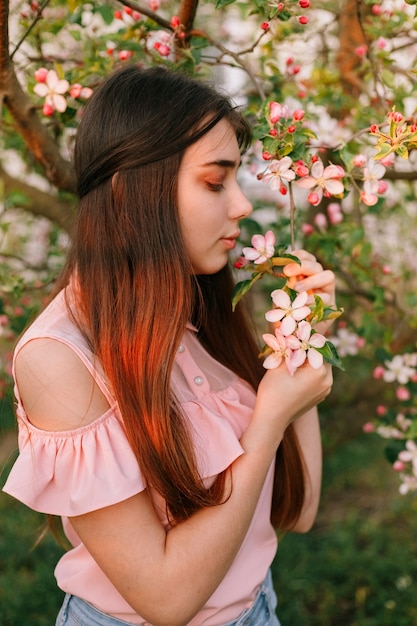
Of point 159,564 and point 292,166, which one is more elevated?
point 292,166

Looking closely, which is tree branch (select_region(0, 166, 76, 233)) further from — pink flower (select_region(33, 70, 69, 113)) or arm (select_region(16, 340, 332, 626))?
arm (select_region(16, 340, 332, 626))

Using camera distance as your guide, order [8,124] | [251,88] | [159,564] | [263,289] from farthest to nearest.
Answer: [263,289] < [251,88] < [8,124] < [159,564]

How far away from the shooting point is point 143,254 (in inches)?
51.6

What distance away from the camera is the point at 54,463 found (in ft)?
3.81

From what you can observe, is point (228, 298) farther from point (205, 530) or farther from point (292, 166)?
point (205, 530)

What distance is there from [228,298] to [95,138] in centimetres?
57

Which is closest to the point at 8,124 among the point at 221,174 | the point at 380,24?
the point at 221,174

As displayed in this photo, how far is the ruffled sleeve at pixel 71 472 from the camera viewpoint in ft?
3.76

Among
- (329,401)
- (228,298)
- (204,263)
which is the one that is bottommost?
(329,401)

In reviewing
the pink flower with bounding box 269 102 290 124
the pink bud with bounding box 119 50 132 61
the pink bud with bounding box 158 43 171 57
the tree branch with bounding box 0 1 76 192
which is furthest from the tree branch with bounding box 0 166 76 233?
the pink flower with bounding box 269 102 290 124

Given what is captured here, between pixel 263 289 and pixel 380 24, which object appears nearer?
pixel 380 24

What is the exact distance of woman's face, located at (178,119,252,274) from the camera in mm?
1310

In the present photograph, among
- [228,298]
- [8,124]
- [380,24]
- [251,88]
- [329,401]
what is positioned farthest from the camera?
[329,401]

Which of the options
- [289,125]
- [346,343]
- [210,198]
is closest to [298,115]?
[289,125]
